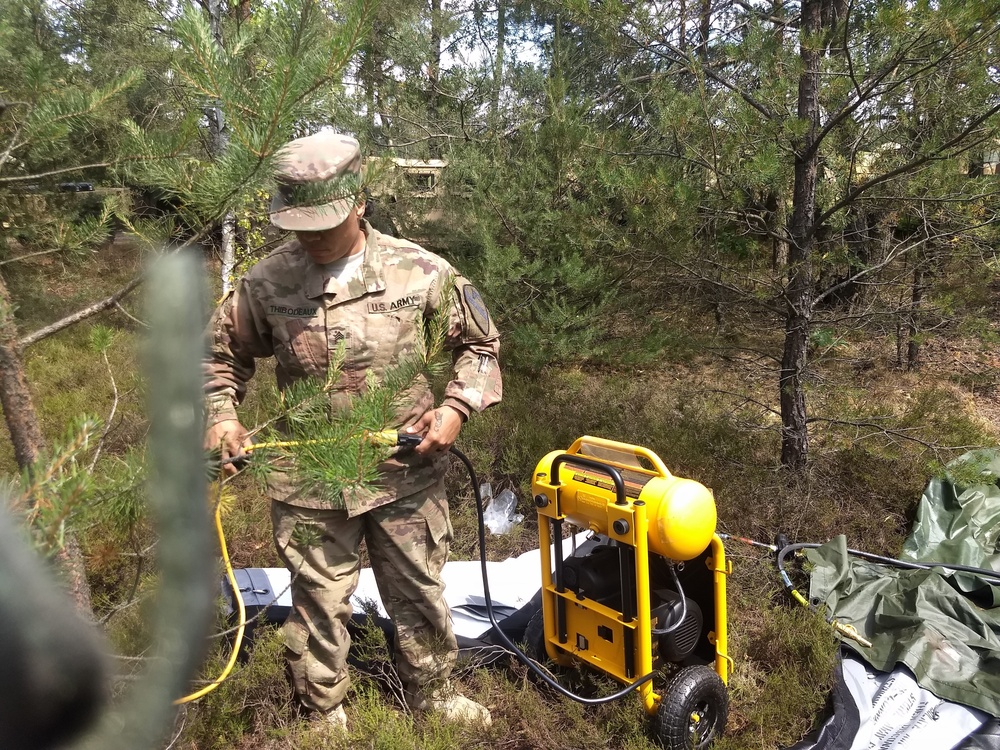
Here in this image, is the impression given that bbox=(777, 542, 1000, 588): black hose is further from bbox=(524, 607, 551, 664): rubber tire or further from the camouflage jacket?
the camouflage jacket

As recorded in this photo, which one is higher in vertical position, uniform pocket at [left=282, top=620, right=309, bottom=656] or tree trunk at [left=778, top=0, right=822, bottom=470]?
tree trunk at [left=778, top=0, right=822, bottom=470]

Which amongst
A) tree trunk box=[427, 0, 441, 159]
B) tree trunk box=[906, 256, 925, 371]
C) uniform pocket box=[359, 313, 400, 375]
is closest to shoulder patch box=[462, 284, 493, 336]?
uniform pocket box=[359, 313, 400, 375]

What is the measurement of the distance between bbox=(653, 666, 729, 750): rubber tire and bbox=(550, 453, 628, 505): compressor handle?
2.32 feet

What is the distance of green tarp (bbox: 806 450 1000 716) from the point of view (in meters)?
2.54

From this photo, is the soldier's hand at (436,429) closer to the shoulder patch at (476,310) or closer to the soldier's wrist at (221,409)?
the shoulder patch at (476,310)

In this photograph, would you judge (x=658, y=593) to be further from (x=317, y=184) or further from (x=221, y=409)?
(x=317, y=184)

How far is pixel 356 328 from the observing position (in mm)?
2168

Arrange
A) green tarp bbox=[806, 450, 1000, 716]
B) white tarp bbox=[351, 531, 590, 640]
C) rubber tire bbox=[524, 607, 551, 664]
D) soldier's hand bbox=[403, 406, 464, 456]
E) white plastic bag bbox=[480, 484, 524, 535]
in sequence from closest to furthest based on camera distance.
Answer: soldier's hand bbox=[403, 406, 464, 456]
green tarp bbox=[806, 450, 1000, 716]
rubber tire bbox=[524, 607, 551, 664]
white tarp bbox=[351, 531, 590, 640]
white plastic bag bbox=[480, 484, 524, 535]

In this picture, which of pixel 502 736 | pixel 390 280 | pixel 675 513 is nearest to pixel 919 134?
pixel 675 513

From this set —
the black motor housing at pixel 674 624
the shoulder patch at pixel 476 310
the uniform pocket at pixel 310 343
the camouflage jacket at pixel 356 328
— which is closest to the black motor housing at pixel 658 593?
the black motor housing at pixel 674 624

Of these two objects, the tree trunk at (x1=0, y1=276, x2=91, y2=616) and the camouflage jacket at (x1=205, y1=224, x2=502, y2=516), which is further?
the camouflage jacket at (x1=205, y1=224, x2=502, y2=516)

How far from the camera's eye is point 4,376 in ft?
5.16

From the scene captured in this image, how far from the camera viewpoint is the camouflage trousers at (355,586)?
2.26 meters

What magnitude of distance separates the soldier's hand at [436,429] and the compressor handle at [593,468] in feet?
1.39
